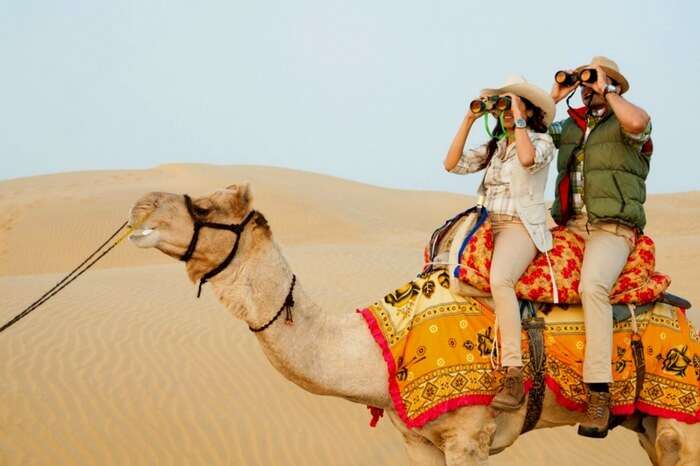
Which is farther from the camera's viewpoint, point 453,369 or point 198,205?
point 453,369

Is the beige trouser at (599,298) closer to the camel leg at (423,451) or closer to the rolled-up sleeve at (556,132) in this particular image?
the rolled-up sleeve at (556,132)

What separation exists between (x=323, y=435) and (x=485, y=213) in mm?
5439

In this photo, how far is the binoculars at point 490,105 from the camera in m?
4.37

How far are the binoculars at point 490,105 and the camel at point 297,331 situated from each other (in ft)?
4.38

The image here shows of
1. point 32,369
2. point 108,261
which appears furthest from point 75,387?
point 108,261

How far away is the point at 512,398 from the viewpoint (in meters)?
4.07

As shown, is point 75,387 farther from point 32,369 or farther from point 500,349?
point 500,349

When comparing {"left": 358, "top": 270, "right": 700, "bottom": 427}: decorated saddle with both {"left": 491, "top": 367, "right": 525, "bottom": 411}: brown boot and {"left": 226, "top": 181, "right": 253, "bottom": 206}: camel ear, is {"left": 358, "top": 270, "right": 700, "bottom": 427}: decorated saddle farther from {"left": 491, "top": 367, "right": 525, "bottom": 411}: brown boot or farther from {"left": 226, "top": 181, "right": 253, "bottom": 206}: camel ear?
{"left": 226, "top": 181, "right": 253, "bottom": 206}: camel ear

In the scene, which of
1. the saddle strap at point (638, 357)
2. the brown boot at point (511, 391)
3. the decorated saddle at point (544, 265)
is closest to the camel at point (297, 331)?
the brown boot at point (511, 391)

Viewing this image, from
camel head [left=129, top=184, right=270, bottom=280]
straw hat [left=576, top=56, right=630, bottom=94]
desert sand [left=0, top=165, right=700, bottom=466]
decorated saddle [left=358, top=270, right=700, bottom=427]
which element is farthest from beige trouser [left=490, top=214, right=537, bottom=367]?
desert sand [left=0, top=165, right=700, bottom=466]

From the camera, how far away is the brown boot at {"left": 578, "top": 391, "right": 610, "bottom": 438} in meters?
4.25

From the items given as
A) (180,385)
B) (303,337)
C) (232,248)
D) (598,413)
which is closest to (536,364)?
(598,413)

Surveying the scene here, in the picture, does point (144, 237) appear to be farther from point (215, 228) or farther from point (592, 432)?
point (592, 432)

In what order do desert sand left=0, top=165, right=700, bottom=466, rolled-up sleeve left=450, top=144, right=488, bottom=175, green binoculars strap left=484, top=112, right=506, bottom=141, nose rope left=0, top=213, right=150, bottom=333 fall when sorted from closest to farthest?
nose rope left=0, top=213, right=150, bottom=333 < green binoculars strap left=484, top=112, right=506, bottom=141 < rolled-up sleeve left=450, top=144, right=488, bottom=175 < desert sand left=0, top=165, right=700, bottom=466
